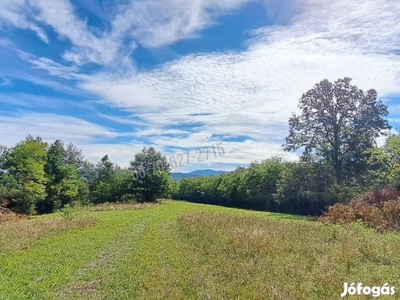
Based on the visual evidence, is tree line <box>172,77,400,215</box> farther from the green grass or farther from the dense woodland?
the green grass

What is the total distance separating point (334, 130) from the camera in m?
35.2

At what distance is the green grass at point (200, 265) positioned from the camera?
7840 mm

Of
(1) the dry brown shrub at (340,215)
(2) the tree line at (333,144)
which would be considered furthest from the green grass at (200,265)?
(2) the tree line at (333,144)

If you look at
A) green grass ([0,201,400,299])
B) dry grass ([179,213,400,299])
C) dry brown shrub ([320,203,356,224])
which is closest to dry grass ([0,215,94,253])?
green grass ([0,201,400,299])

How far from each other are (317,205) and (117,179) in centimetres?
4402

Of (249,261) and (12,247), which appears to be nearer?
(249,261)

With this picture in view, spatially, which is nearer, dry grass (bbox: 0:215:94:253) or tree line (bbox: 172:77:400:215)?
dry grass (bbox: 0:215:94:253)

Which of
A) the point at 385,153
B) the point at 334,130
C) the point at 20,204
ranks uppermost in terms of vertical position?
the point at 334,130

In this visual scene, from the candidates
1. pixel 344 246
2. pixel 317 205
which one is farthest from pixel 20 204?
pixel 344 246

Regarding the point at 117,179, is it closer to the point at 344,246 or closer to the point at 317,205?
the point at 317,205

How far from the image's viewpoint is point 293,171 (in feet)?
127

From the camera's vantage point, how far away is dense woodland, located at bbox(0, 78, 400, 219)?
3412cm

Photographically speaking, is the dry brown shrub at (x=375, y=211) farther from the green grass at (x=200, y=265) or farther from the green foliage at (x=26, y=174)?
the green foliage at (x=26, y=174)

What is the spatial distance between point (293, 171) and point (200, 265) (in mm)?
30769
